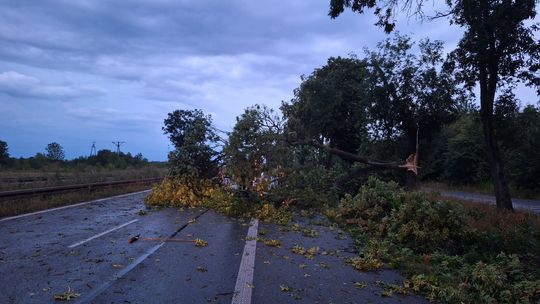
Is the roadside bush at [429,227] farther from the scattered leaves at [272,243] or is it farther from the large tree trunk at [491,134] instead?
the large tree trunk at [491,134]

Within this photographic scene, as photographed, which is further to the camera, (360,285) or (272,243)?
(272,243)

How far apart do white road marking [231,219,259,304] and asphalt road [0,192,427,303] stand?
0.01 metres

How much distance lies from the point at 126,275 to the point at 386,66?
22485mm

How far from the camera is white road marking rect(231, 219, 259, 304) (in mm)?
6139

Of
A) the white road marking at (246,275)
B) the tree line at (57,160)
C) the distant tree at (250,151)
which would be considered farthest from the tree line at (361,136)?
the tree line at (57,160)

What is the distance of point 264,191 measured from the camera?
50.6ft

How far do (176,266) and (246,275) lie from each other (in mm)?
1211

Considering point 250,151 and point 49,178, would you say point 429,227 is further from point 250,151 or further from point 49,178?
point 49,178

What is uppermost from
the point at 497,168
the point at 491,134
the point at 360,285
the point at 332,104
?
the point at 332,104

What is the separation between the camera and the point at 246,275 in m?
7.29

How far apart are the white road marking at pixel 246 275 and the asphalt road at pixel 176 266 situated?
1cm

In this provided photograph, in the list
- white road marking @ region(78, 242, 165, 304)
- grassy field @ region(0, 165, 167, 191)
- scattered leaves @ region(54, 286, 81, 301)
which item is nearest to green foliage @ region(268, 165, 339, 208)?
white road marking @ region(78, 242, 165, 304)

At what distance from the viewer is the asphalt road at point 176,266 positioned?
246 inches

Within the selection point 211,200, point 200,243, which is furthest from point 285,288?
point 211,200
